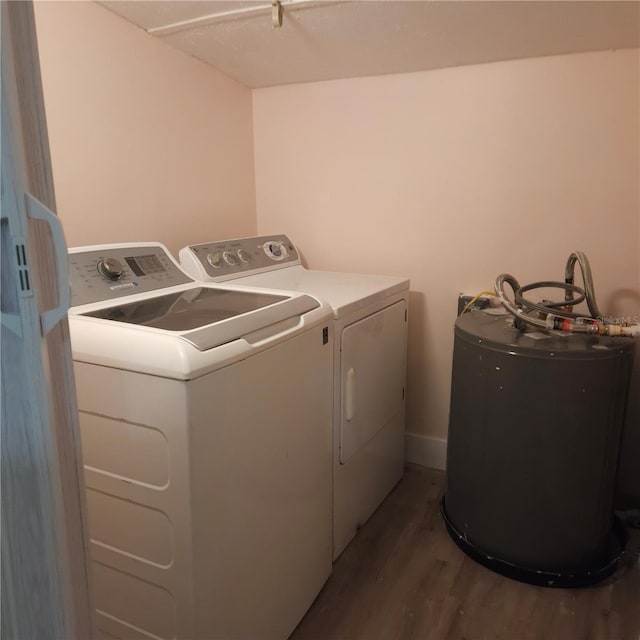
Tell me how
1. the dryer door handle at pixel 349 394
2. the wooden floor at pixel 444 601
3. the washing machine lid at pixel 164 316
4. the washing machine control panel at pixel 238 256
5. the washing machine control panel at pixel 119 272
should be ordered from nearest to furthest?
the washing machine lid at pixel 164 316 → the washing machine control panel at pixel 119 272 → the wooden floor at pixel 444 601 → the dryer door handle at pixel 349 394 → the washing machine control panel at pixel 238 256

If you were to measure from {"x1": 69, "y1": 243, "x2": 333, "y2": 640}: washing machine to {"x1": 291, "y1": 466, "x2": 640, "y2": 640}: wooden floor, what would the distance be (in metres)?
0.26

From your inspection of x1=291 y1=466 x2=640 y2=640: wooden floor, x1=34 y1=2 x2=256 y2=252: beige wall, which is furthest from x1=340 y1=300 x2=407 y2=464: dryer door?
x1=34 y1=2 x2=256 y2=252: beige wall

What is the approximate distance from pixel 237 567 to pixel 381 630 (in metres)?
0.61

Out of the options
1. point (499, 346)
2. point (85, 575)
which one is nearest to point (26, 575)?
point (85, 575)

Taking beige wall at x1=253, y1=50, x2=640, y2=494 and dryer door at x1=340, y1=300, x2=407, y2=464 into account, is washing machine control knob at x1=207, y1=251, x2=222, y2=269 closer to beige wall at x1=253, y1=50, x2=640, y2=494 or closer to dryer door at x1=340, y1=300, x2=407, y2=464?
dryer door at x1=340, y1=300, x2=407, y2=464

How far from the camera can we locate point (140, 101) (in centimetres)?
177

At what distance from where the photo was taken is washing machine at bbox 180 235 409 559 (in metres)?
1.63

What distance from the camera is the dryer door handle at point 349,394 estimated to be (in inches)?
64.1

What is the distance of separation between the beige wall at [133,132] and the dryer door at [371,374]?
883 millimetres

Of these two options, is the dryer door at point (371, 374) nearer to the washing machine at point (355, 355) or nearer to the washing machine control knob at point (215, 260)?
the washing machine at point (355, 355)

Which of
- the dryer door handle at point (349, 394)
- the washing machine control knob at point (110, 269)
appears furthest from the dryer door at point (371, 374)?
the washing machine control knob at point (110, 269)

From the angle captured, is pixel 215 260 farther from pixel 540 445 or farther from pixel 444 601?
pixel 444 601

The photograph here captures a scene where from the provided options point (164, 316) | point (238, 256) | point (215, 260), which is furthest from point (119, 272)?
point (238, 256)

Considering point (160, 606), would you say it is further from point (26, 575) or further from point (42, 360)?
point (42, 360)
